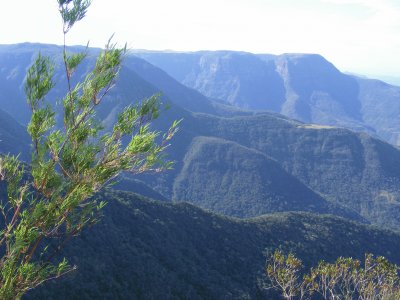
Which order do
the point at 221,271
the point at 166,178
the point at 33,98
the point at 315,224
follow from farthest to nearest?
the point at 166,178 → the point at 315,224 → the point at 221,271 → the point at 33,98

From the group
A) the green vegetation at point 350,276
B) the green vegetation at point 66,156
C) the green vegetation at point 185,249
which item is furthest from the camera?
the green vegetation at point 185,249

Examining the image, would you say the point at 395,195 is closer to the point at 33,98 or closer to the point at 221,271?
the point at 221,271

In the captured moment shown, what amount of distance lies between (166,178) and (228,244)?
115321 millimetres

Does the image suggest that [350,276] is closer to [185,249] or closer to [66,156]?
[66,156]

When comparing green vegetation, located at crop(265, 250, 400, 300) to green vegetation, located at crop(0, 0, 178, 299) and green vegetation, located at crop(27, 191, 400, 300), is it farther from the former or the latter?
green vegetation, located at crop(27, 191, 400, 300)

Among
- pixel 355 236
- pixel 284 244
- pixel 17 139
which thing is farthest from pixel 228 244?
pixel 17 139

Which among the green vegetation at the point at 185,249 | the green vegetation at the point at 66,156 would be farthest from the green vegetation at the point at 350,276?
the green vegetation at the point at 185,249

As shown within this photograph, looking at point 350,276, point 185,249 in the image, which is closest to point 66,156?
point 350,276

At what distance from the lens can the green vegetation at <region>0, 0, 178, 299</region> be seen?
31.1 ft

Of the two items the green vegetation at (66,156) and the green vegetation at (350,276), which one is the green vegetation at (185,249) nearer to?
the green vegetation at (350,276)

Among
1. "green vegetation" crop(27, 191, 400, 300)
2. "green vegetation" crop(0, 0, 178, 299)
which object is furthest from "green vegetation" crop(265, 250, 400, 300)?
"green vegetation" crop(27, 191, 400, 300)

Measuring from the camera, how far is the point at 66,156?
996 centimetres

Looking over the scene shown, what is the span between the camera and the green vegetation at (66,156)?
9484 millimetres

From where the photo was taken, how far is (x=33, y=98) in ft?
32.0
